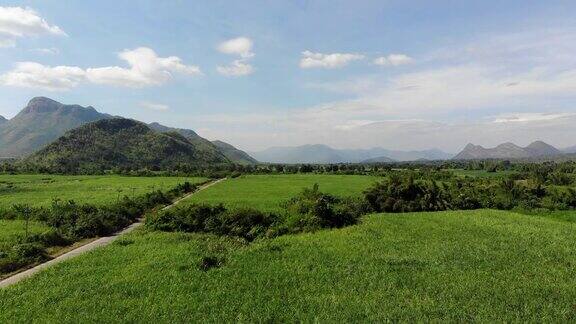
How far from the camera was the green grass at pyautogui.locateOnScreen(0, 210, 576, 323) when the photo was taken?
61.1 ft

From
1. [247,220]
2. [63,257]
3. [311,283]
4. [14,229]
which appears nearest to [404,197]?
[247,220]

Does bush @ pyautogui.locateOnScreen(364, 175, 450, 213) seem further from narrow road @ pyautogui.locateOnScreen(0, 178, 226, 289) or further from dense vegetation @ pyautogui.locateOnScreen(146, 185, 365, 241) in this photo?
narrow road @ pyautogui.locateOnScreen(0, 178, 226, 289)

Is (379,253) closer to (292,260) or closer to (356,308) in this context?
(292,260)

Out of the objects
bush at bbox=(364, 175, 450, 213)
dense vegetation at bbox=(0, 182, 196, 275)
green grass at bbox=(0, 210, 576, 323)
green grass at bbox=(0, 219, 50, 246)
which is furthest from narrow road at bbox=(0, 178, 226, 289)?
bush at bbox=(364, 175, 450, 213)

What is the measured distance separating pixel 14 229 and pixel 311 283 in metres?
31.0

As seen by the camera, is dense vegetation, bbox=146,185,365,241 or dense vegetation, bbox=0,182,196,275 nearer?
dense vegetation, bbox=0,182,196,275

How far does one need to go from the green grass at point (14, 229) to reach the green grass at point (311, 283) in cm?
911

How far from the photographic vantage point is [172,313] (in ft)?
60.7

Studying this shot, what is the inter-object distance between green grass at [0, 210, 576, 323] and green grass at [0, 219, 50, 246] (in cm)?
911

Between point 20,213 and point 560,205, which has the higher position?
point 20,213

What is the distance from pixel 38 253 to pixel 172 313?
56.9 feet

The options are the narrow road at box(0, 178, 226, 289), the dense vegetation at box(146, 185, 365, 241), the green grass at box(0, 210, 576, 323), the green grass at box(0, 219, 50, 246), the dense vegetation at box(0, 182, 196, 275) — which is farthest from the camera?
the dense vegetation at box(146, 185, 365, 241)

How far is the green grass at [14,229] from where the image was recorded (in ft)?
113

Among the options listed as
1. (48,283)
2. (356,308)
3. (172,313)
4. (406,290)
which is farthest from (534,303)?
(48,283)
